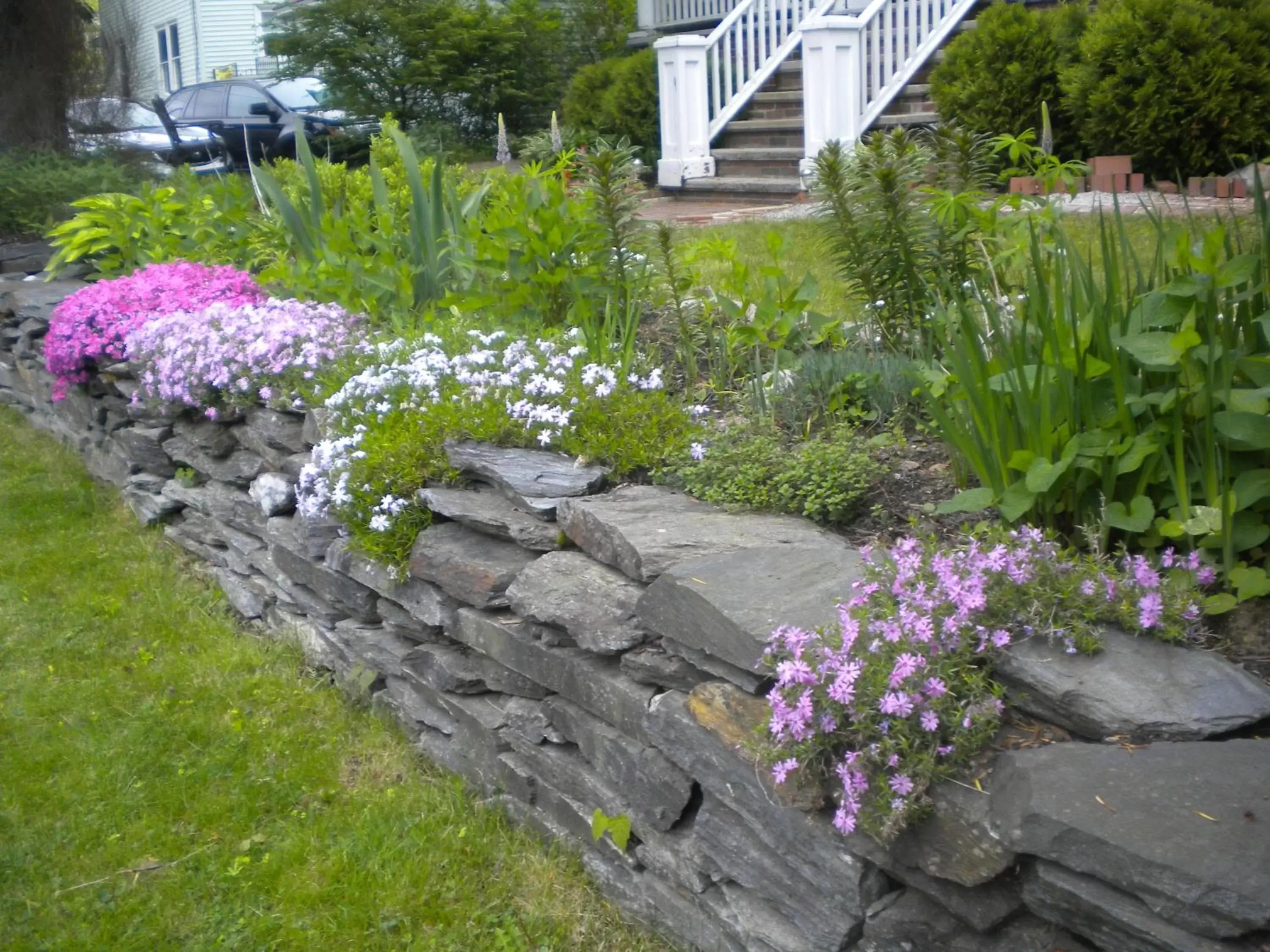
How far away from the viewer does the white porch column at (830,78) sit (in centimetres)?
1009

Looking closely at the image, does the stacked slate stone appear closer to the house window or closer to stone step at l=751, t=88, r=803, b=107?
stone step at l=751, t=88, r=803, b=107

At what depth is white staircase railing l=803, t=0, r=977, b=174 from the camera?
399 inches

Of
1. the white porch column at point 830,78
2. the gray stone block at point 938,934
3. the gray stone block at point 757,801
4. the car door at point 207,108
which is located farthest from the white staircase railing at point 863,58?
the car door at point 207,108

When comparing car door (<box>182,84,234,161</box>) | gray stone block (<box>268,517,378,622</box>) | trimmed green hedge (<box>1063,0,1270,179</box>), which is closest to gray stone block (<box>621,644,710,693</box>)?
gray stone block (<box>268,517,378,622</box>)

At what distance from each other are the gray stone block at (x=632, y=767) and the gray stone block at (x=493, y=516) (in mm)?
410

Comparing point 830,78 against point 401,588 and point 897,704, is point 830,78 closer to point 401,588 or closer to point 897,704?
point 401,588

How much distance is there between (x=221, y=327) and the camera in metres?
4.84

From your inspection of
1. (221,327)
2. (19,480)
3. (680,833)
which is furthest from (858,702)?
(19,480)

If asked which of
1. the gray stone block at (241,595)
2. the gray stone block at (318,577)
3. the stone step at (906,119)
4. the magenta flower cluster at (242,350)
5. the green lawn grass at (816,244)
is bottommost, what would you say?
the gray stone block at (241,595)

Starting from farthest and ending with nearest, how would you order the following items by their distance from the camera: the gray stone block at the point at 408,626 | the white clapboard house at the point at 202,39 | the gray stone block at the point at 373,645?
the white clapboard house at the point at 202,39 → the gray stone block at the point at 373,645 → the gray stone block at the point at 408,626

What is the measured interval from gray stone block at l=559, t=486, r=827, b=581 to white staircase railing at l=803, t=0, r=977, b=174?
23.8 ft

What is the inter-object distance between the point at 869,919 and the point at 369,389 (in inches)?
91.3

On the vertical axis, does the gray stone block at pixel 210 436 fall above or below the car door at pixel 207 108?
below

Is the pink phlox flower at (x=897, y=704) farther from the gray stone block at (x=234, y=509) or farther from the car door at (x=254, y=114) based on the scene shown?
the car door at (x=254, y=114)
